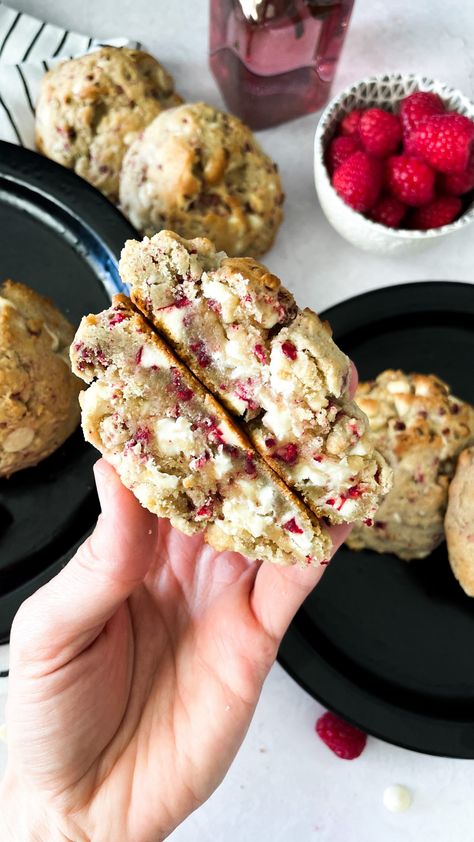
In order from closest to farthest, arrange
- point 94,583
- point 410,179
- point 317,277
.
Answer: point 94,583 < point 410,179 < point 317,277

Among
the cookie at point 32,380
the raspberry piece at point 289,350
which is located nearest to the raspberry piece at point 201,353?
the raspberry piece at point 289,350

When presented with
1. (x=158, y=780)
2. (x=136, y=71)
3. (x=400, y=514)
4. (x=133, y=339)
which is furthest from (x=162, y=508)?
(x=136, y=71)

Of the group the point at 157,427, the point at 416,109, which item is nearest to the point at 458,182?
the point at 416,109

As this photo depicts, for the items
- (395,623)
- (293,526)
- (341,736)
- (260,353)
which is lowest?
(341,736)

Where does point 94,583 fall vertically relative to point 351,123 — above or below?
below

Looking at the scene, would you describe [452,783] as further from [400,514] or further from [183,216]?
[183,216]

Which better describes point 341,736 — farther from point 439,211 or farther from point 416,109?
point 416,109
